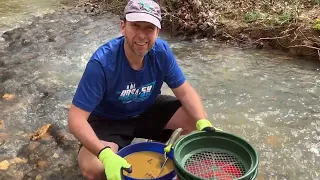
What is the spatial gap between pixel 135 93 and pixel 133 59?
246 millimetres

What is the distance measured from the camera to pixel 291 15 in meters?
5.59

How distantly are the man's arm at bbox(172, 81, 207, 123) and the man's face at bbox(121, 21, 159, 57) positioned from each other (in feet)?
1.60

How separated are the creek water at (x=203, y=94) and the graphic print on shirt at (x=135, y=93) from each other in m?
0.78

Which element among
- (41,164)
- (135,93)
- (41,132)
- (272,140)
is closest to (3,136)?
(41,132)

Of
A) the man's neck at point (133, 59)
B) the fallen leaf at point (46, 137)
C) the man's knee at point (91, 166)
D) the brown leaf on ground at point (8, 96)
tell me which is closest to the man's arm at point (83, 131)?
the man's knee at point (91, 166)

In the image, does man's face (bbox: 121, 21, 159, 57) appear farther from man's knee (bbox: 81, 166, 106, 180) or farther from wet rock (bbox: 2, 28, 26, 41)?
wet rock (bbox: 2, 28, 26, 41)

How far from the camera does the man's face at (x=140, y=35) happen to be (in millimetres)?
2459

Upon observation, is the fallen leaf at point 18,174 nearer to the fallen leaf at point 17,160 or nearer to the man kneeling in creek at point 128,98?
the fallen leaf at point 17,160

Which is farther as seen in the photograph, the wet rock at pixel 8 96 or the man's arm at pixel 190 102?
the wet rock at pixel 8 96

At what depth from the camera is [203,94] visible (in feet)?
14.7

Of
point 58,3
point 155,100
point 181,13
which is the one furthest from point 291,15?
point 58,3

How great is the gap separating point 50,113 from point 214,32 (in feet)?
9.75

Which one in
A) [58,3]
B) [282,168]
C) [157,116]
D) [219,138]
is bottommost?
[58,3]

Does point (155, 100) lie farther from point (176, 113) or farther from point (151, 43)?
point (151, 43)
